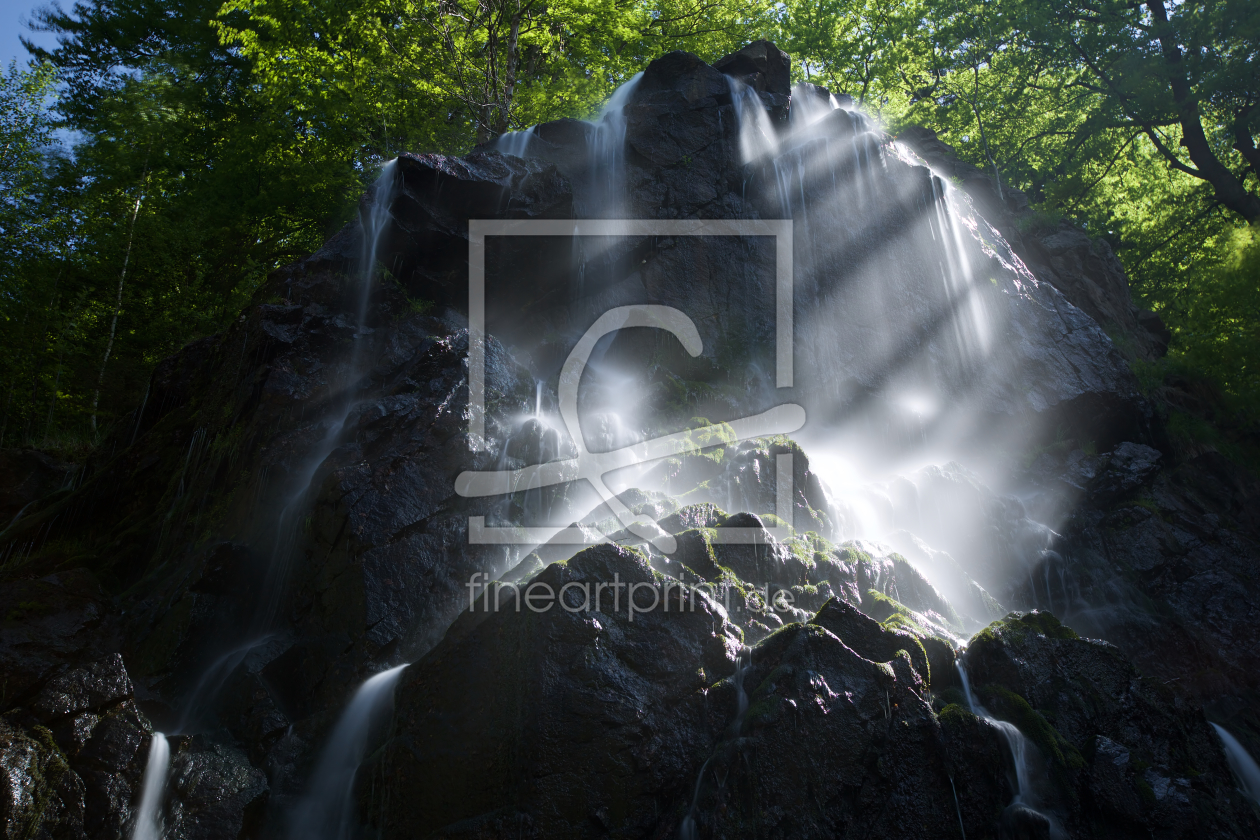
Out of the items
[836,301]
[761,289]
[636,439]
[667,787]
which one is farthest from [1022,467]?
[667,787]

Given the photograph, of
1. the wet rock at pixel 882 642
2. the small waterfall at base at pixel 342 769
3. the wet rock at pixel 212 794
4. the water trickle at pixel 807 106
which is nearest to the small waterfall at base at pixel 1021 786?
the wet rock at pixel 882 642

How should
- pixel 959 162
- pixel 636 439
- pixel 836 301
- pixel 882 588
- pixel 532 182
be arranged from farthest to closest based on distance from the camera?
pixel 959 162 < pixel 836 301 < pixel 532 182 < pixel 636 439 < pixel 882 588

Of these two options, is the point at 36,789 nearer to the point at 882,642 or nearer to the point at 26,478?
the point at 882,642

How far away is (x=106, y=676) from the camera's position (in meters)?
6.20

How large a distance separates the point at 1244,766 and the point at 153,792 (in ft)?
34.1

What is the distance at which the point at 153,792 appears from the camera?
579 centimetres

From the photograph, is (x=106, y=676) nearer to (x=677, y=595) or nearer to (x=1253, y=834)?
(x=677, y=595)

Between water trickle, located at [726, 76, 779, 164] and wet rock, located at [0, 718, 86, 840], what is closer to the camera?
wet rock, located at [0, 718, 86, 840]

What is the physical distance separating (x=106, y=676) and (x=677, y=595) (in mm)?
5081

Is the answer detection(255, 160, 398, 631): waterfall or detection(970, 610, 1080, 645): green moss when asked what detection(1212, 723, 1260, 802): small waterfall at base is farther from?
detection(255, 160, 398, 631): waterfall

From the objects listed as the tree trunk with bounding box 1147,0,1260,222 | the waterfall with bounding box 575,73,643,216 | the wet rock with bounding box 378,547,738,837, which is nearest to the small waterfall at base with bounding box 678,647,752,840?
the wet rock with bounding box 378,547,738,837

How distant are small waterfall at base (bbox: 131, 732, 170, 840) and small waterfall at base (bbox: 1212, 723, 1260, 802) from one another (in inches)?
377

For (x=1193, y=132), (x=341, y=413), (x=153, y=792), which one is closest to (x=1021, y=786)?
(x=153, y=792)

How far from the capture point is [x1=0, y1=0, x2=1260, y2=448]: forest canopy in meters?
14.4
